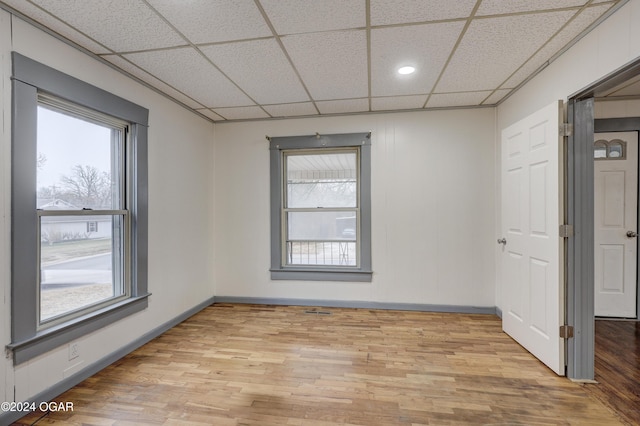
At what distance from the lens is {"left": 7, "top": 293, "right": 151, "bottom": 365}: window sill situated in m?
1.84

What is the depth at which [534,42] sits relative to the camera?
7.21 feet

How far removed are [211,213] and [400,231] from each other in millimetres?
2533

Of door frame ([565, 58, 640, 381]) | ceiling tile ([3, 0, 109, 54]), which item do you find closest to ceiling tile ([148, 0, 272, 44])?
ceiling tile ([3, 0, 109, 54])

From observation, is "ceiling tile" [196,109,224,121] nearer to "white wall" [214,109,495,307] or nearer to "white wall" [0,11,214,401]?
"white wall" [0,11,214,401]

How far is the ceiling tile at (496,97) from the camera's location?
3.14m

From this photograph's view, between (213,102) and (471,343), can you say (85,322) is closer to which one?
(213,102)

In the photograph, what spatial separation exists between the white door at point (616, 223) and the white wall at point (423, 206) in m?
1.15

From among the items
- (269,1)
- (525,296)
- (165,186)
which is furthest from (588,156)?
(165,186)

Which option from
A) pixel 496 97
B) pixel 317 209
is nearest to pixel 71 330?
pixel 317 209

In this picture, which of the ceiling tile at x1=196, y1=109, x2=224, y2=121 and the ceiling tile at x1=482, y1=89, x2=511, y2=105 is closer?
the ceiling tile at x1=482, y1=89, x2=511, y2=105

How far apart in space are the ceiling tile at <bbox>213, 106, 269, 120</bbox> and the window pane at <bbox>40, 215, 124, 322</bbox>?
175 cm

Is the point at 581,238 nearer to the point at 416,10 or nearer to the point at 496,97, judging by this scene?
the point at 496,97

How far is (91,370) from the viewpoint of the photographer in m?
2.30

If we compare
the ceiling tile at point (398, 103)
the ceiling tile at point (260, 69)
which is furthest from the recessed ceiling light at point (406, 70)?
the ceiling tile at point (260, 69)
